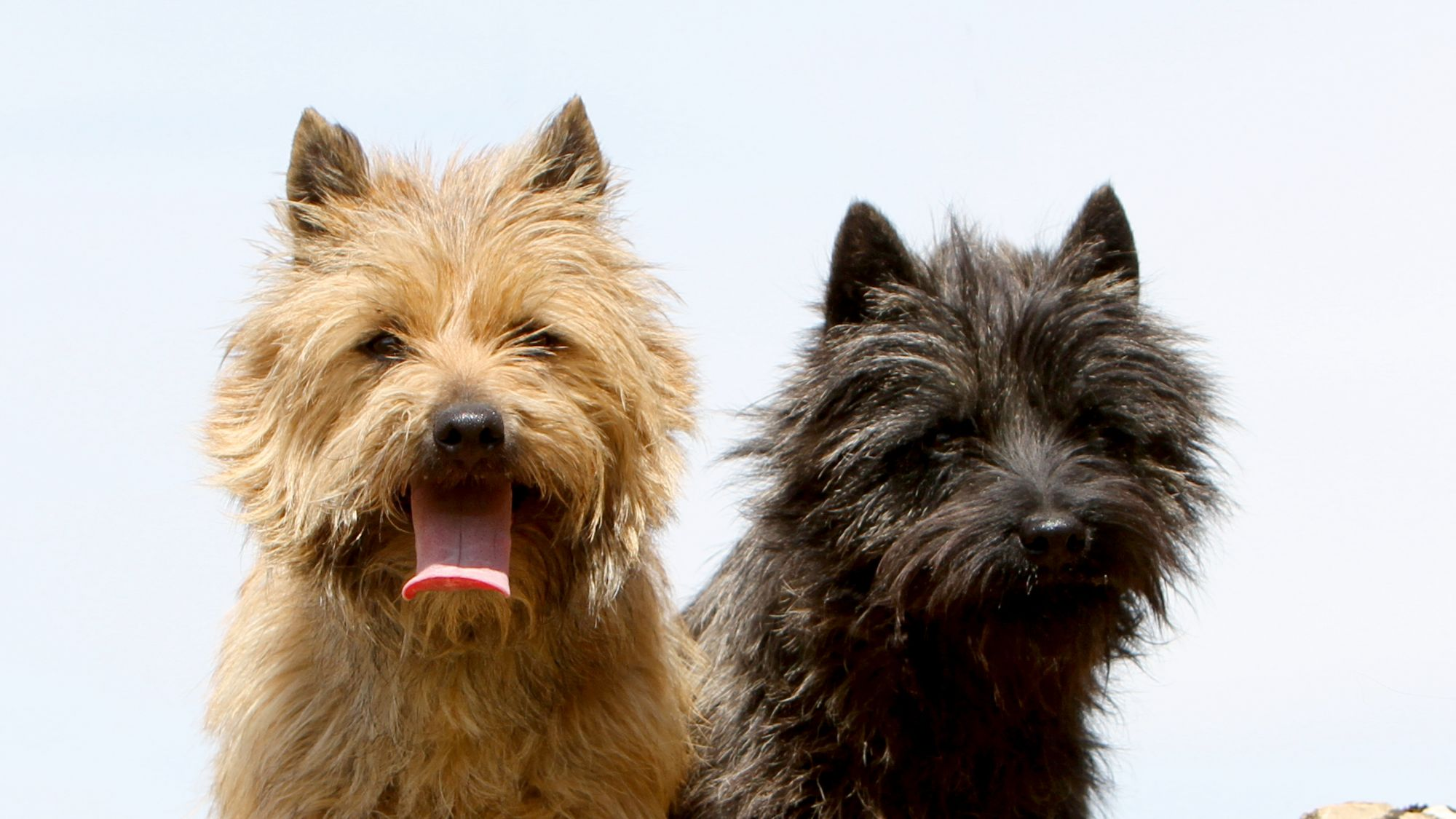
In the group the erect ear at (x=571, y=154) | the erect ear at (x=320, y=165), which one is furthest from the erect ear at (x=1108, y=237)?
the erect ear at (x=320, y=165)

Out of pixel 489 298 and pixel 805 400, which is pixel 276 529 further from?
pixel 805 400

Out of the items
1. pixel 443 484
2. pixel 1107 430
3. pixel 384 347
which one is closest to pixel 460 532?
pixel 443 484

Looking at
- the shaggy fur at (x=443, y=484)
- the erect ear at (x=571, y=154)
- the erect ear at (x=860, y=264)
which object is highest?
the erect ear at (x=571, y=154)

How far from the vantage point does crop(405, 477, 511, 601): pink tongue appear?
4574 millimetres

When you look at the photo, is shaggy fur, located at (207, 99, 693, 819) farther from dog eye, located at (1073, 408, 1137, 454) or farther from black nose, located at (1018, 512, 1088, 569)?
dog eye, located at (1073, 408, 1137, 454)

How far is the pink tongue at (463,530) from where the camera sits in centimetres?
457

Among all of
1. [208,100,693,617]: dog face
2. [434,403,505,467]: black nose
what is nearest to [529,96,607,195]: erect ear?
[208,100,693,617]: dog face

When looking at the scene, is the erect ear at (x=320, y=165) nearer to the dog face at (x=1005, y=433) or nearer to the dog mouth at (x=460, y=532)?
the dog mouth at (x=460, y=532)

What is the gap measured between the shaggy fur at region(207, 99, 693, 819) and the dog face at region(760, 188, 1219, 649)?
633 millimetres

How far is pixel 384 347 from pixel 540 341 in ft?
1.60

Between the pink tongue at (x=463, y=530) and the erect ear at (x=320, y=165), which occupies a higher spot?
the erect ear at (x=320, y=165)

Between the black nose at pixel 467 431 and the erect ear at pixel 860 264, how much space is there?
1428 mm

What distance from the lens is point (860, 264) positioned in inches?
210

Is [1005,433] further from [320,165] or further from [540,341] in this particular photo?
[320,165]
